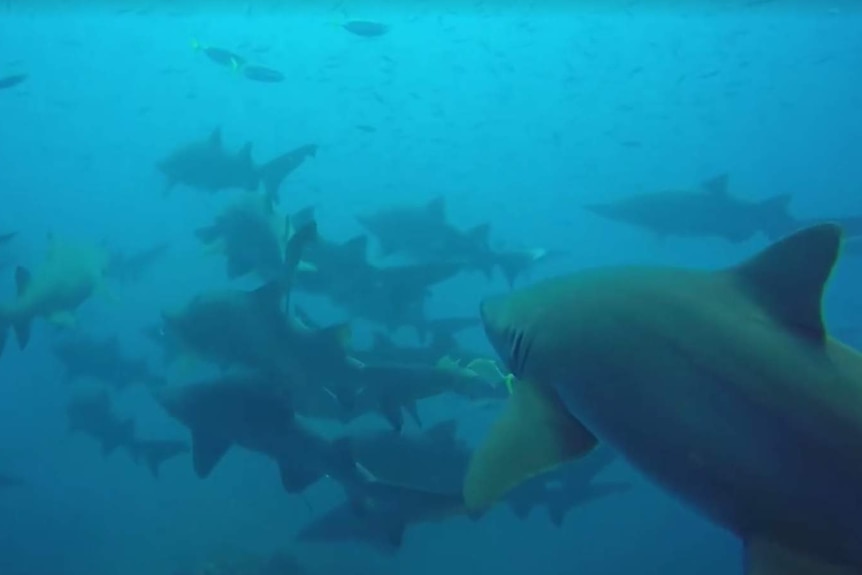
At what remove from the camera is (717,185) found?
15102 mm

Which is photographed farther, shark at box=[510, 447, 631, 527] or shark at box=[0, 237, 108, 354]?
shark at box=[510, 447, 631, 527]

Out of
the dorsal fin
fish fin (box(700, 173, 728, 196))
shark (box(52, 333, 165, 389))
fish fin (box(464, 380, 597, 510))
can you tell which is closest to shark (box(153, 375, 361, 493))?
fish fin (box(464, 380, 597, 510))

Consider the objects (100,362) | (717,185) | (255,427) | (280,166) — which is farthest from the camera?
(717,185)

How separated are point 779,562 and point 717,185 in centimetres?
1417

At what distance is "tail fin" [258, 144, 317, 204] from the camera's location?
11.5 meters

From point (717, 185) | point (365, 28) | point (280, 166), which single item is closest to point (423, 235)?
point (280, 166)

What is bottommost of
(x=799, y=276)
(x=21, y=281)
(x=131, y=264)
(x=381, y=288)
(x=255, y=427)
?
(x=131, y=264)

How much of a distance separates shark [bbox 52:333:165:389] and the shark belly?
12.3 meters

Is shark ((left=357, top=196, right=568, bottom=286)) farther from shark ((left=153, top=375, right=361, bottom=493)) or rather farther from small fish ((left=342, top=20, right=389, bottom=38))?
shark ((left=153, top=375, right=361, bottom=493))

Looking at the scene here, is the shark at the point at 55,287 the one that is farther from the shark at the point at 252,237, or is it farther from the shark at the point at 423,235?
the shark at the point at 423,235

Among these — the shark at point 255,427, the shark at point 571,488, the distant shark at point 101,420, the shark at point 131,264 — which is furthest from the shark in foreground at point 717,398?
the shark at point 131,264

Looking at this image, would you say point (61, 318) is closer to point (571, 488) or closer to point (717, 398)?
point (571, 488)

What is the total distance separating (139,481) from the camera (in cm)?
1917

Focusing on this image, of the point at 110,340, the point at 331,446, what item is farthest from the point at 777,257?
the point at 110,340
